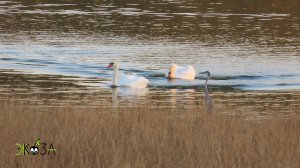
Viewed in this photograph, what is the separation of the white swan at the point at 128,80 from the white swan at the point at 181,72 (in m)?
1.82

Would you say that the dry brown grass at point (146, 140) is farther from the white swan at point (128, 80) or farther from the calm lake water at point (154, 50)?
the white swan at point (128, 80)

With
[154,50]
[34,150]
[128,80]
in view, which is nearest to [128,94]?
[128,80]

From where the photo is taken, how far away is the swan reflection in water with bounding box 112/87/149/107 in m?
24.0

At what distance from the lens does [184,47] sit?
3994 cm

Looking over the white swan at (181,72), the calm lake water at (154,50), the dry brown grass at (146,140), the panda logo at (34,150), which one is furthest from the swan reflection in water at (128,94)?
the panda logo at (34,150)

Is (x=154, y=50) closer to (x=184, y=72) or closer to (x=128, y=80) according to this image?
(x=184, y=72)

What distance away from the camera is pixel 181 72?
28.9 metres

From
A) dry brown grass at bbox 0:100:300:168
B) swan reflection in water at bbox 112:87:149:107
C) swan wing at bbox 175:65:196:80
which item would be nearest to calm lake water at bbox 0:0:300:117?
swan reflection in water at bbox 112:87:149:107

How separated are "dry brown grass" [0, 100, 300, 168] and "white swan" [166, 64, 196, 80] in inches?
500

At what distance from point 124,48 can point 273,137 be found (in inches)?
990

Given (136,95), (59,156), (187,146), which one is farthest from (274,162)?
(136,95)

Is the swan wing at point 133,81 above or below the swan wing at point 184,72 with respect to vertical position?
below

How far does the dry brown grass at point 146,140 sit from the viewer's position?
1188cm

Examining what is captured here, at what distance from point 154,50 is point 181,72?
9203 mm
